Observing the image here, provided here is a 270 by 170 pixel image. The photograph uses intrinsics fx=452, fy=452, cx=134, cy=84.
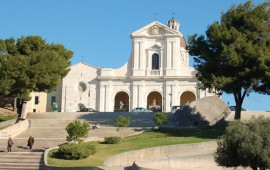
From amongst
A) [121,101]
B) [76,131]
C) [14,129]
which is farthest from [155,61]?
[76,131]

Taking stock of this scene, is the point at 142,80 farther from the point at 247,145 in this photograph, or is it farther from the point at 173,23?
the point at 247,145

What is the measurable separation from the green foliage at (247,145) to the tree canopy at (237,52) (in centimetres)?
1242

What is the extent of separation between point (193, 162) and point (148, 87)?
126 feet

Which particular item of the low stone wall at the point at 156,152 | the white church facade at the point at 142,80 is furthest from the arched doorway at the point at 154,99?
the low stone wall at the point at 156,152

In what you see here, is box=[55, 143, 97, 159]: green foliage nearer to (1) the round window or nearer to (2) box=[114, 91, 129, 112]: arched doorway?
(2) box=[114, 91, 129, 112]: arched doorway

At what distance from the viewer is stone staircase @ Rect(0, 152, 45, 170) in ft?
70.4

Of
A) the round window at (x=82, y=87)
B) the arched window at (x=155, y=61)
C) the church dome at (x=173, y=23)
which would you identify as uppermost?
the church dome at (x=173, y=23)

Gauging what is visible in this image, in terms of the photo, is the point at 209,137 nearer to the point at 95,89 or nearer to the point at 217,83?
the point at 217,83

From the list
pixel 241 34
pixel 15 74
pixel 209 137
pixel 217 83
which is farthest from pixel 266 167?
pixel 15 74

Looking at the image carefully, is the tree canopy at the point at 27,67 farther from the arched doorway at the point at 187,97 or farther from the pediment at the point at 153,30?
the arched doorway at the point at 187,97

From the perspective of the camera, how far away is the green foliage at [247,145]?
53.3 feet

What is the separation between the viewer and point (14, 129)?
33.7 metres

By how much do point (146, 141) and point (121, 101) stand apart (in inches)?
1419

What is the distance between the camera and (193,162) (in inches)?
857
